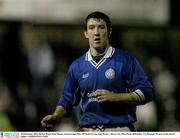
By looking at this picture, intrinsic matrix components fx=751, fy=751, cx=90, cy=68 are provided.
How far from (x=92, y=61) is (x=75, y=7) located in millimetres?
747

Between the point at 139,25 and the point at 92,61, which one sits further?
the point at 139,25

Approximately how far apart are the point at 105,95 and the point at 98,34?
0.25 metres

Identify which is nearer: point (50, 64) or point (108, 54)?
point (108, 54)

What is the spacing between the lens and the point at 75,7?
3730 mm

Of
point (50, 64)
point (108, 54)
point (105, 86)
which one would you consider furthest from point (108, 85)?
point (50, 64)

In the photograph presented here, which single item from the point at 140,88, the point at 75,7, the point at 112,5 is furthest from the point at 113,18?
the point at 140,88

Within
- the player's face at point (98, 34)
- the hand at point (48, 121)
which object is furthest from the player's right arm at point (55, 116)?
the player's face at point (98, 34)

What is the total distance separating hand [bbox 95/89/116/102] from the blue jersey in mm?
13

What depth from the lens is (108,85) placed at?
9.92 ft

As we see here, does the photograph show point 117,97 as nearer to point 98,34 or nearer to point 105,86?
point 105,86

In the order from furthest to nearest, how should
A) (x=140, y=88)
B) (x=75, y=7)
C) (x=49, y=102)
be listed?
(x=75, y=7), (x=49, y=102), (x=140, y=88)

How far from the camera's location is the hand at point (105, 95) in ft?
9.85

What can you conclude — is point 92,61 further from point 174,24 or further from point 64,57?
point 174,24

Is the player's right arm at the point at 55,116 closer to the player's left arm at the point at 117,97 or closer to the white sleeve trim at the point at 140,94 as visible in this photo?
the player's left arm at the point at 117,97
